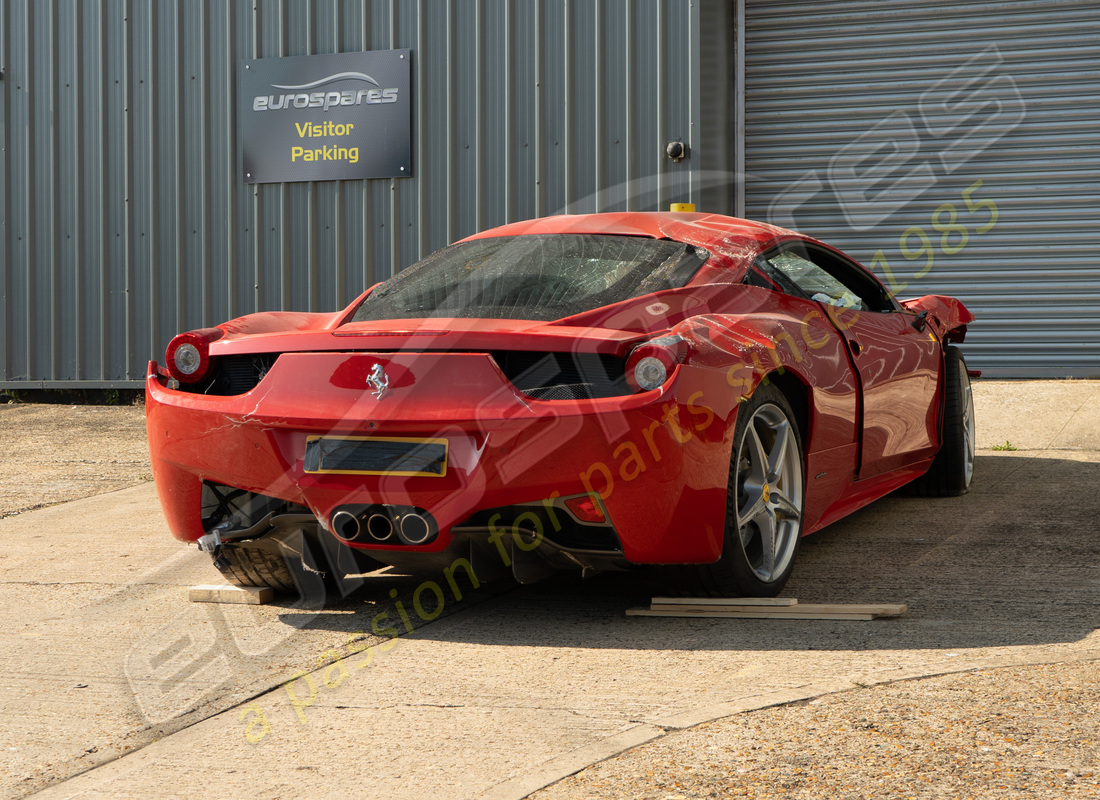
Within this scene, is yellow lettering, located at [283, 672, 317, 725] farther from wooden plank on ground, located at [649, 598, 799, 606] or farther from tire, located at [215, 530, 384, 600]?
wooden plank on ground, located at [649, 598, 799, 606]

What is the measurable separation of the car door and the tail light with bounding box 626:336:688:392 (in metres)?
1.10

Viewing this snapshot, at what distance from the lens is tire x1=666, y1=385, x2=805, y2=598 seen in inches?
137

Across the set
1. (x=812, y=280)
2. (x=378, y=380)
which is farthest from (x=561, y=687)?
(x=812, y=280)

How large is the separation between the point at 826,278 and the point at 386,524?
7.35ft

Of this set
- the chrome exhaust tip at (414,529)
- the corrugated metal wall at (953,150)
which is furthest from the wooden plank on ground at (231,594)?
the corrugated metal wall at (953,150)

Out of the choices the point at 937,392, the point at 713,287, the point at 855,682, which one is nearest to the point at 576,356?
the point at 713,287

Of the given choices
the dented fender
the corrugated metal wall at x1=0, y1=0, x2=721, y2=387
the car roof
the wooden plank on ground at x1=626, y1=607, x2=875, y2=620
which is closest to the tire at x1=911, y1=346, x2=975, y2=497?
the dented fender

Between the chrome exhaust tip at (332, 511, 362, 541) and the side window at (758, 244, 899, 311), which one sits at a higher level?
the side window at (758, 244, 899, 311)

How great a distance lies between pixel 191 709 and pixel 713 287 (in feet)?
6.45

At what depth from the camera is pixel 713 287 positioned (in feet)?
12.2

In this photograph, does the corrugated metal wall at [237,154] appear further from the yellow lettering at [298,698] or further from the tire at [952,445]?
the yellow lettering at [298,698]

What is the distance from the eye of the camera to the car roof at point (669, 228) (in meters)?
4.01

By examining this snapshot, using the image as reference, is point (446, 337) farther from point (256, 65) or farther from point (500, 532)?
point (256, 65)

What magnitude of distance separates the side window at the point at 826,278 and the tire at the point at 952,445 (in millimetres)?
571
